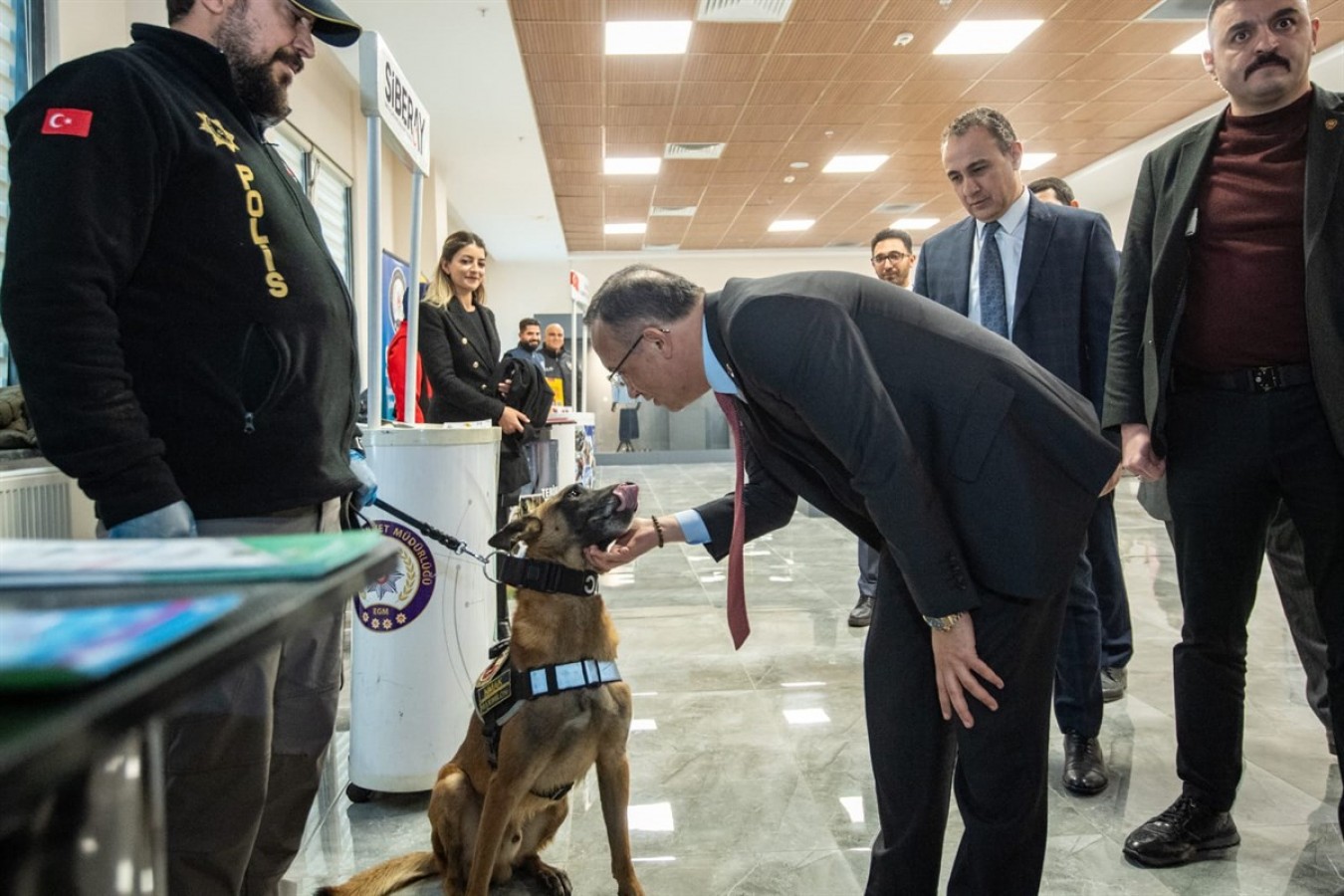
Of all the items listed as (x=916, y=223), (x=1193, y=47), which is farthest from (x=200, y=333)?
(x=916, y=223)

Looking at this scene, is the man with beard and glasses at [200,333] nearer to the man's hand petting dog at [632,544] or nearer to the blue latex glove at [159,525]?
the blue latex glove at [159,525]

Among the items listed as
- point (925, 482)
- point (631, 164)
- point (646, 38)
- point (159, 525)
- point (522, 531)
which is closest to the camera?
point (159, 525)

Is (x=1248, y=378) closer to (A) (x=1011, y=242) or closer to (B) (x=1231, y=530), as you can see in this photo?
(B) (x=1231, y=530)

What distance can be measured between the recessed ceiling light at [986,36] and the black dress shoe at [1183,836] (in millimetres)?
6862

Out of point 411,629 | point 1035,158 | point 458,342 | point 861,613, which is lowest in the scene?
point 861,613

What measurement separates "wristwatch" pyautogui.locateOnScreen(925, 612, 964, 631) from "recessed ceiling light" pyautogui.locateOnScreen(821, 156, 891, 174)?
11001 mm

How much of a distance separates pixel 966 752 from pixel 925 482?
497 millimetres

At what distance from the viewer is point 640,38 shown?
748 centimetres

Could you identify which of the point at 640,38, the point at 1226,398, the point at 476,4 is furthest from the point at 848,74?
the point at 1226,398

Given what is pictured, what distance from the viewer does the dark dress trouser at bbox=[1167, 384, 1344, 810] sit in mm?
1904

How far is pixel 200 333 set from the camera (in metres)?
1.42

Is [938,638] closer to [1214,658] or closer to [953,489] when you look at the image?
[953,489]

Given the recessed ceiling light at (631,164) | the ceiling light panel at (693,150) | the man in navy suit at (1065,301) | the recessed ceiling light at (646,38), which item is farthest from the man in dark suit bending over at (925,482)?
the recessed ceiling light at (631,164)

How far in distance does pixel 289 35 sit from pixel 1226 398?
2.11 meters
